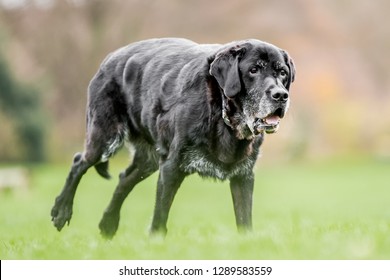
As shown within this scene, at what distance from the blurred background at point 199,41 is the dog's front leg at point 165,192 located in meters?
25.1

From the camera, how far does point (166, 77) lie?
22.2 ft

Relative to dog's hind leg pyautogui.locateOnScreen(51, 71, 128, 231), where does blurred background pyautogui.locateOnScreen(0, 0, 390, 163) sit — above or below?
below

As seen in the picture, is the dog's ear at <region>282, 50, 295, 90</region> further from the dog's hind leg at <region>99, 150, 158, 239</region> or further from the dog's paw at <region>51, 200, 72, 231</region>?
the dog's paw at <region>51, 200, 72, 231</region>

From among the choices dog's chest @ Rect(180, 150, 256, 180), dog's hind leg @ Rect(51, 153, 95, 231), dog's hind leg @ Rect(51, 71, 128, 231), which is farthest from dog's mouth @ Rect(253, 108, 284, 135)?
dog's hind leg @ Rect(51, 153, 95, 231)

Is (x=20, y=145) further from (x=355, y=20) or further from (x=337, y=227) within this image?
(x=337, y=227)

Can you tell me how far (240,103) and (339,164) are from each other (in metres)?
28.2

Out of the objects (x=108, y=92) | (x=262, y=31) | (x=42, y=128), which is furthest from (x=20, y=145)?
(x=108, y=92)

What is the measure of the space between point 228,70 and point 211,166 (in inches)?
33.3

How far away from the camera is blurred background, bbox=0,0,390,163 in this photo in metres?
31.5

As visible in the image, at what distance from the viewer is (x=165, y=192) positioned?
6410 millimetres

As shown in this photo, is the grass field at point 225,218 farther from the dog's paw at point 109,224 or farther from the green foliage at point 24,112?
the green foliage at point 24,112

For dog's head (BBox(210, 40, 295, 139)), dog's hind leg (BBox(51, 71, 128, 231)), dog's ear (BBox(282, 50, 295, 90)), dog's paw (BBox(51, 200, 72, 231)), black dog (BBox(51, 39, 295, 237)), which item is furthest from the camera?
dog's paw (BBox(51, 200, 72, 231))

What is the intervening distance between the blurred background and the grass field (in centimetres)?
236

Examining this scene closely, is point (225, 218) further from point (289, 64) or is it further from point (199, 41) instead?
point (199, 41)
